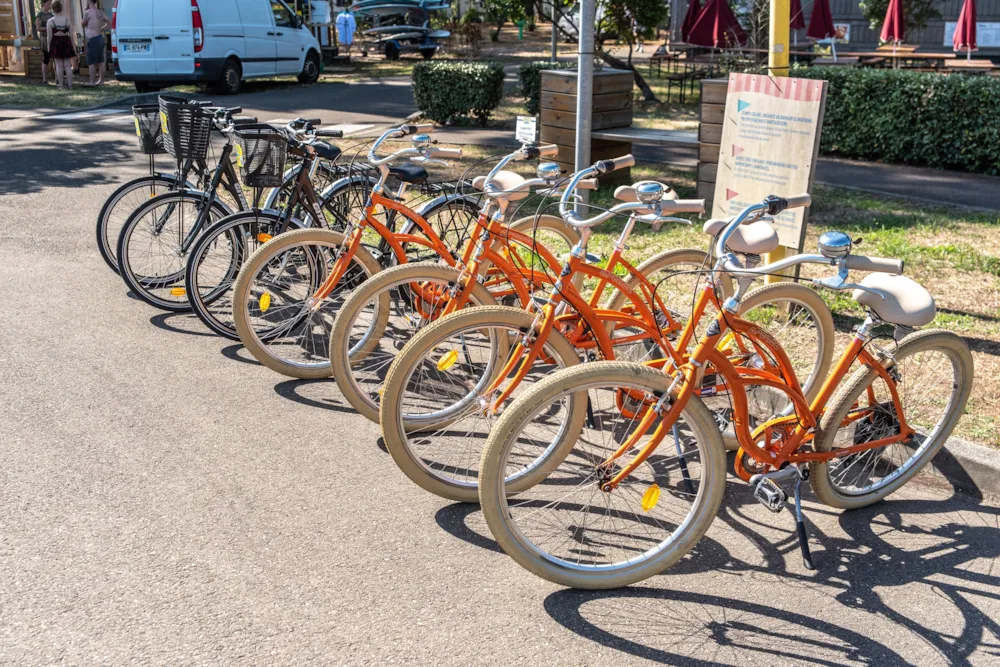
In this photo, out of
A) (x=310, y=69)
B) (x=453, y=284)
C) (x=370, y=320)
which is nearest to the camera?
(x=453, y=284)

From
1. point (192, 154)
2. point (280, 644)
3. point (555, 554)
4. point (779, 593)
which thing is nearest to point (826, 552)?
point (779, 593)

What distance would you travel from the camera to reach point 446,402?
15.1 ft

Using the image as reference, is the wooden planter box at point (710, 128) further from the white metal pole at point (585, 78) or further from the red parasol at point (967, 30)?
the red parasol at point (967, 30)

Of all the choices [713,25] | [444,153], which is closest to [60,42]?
[713,25]

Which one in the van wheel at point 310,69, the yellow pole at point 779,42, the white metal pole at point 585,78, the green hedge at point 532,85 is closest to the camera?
the yellow pole at point 779,42

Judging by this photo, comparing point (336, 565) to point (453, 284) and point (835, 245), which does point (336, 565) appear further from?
point (835, 245)

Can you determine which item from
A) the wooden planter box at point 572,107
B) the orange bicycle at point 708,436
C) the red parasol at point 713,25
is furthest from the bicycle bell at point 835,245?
the red parasol at point 713,25

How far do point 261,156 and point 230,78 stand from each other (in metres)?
13.0

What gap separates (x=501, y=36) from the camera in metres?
35.6

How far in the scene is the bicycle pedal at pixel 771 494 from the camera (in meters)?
3.57

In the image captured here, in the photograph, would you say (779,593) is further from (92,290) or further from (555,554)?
(92,290)

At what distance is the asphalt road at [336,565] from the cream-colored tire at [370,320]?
0.57ft

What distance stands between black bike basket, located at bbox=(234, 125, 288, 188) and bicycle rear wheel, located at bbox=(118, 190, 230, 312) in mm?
587

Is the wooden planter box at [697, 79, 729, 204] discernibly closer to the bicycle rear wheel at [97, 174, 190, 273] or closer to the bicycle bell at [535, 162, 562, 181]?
the bicycle bell at [535, 162, 562, 181]
